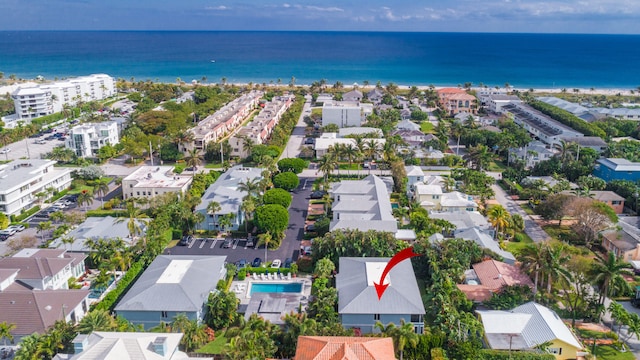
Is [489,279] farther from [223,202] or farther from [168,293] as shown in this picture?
[223,202]

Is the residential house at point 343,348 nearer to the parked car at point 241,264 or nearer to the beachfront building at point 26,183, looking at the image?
the parked car at point 241,264

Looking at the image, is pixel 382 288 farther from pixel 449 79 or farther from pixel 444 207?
pixel 449 79

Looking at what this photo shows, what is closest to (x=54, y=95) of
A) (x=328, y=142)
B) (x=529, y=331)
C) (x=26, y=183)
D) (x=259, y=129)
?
(x=259, y=129)

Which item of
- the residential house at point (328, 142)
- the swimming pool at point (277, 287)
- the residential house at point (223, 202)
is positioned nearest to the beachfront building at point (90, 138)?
the residential house at point (223, 202)

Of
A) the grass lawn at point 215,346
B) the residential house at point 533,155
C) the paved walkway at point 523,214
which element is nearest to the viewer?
the grass lawn at point 215,346

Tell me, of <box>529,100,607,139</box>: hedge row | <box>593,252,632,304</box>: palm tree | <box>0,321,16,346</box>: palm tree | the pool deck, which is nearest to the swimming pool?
the pool deck

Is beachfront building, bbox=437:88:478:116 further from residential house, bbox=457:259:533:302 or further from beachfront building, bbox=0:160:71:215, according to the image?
beachfront building, bbox=0:160:71:215

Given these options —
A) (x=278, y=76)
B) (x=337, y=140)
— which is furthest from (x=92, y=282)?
(x=278, y=76)
